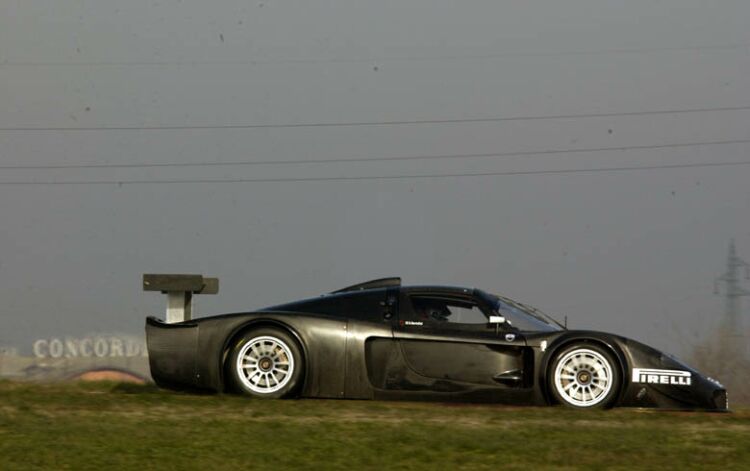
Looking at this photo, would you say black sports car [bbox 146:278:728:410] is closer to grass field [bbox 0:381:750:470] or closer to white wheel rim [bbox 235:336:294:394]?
white wheel rim [bbox 235:336:294:394]

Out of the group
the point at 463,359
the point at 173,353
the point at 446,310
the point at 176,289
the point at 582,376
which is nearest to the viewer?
the point at 582,376

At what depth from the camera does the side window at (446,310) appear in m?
10.7

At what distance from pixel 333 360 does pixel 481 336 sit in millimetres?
1379

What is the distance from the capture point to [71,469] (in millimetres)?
6797

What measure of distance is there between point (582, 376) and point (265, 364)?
287 centimetres

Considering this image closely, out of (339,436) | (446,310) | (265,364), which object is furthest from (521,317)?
(339,436)

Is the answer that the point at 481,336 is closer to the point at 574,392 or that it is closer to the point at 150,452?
the point at 574,392

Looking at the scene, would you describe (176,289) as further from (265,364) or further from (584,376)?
(584,376)

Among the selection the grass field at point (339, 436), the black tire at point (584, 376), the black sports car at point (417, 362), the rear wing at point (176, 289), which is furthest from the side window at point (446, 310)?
the rear wing at point (176, 289)

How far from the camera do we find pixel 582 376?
33.6 ft

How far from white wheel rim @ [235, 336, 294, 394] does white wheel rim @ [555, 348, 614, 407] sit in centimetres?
244

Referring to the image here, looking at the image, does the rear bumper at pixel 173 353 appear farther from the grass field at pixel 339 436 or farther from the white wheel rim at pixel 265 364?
the grass field at pixel 339 436

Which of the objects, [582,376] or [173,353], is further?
[173,353]

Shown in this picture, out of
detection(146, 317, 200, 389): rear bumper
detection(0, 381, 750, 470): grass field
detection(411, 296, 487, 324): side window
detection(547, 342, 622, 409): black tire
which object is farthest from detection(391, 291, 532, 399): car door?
detection(146, 317, 200, 389): rear bumper
